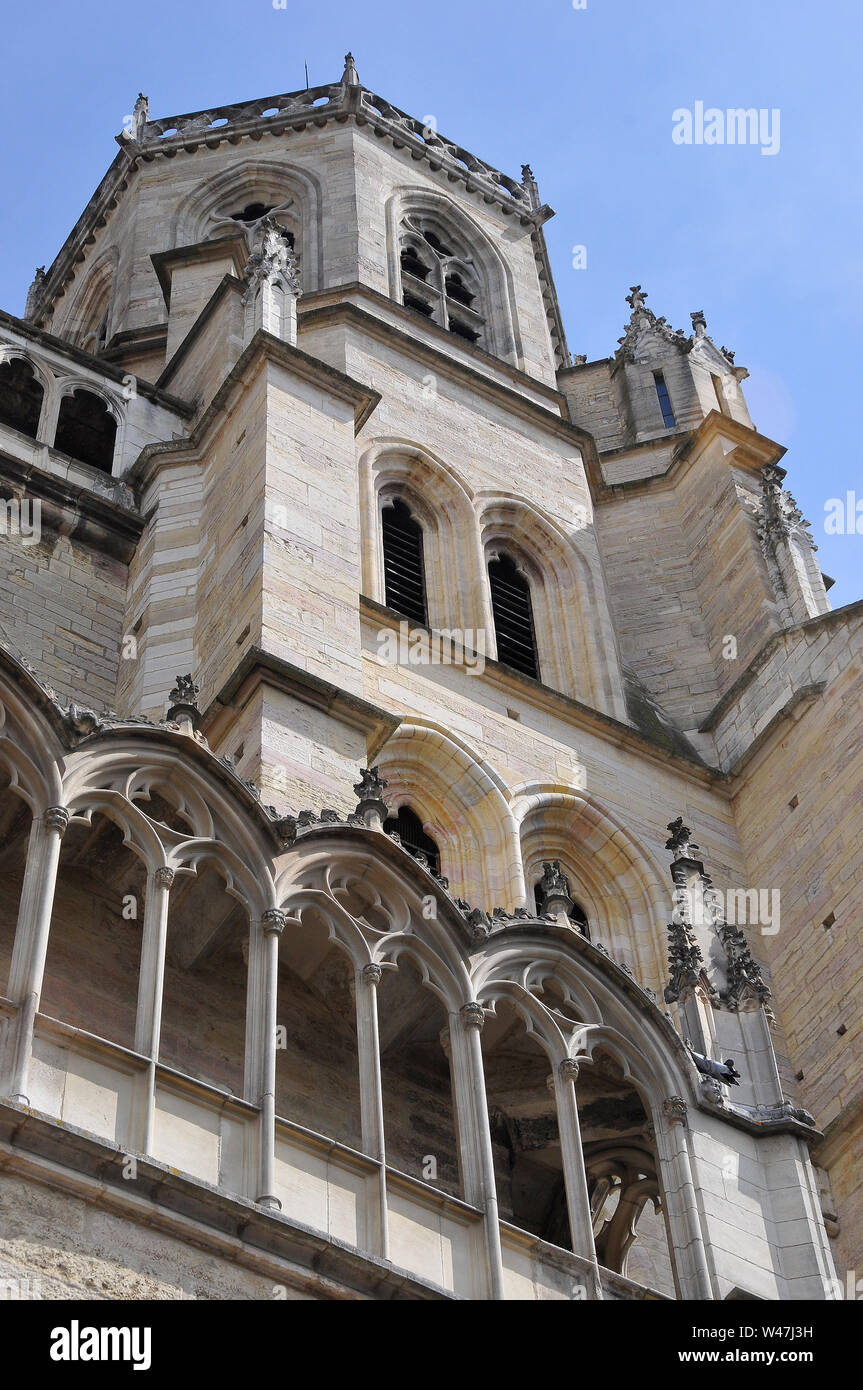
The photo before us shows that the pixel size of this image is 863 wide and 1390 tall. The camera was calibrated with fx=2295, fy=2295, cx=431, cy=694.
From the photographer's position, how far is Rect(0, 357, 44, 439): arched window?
22.3 metres

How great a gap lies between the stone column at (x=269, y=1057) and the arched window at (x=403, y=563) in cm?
1012

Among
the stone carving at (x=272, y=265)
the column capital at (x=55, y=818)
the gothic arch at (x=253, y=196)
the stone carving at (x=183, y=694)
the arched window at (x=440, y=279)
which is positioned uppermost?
the gothic arch at (x=253, y=196)

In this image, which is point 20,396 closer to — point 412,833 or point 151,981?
point 412,833

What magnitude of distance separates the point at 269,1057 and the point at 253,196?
Result: 22829mm

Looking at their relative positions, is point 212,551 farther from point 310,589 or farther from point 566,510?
point 566,510

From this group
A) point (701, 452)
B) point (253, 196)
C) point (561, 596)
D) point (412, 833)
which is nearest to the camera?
point (412, 833)

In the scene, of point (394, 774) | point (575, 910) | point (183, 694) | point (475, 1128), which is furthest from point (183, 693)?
point (575, 910)

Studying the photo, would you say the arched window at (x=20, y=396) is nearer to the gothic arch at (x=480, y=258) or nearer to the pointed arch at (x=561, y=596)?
the pointed arch at (x=561, y=596)

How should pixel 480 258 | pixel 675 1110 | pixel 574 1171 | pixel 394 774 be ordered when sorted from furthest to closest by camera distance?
pixel 480 258 < pixel 394 774 < pixel 675 1110 < pixel 574 1171

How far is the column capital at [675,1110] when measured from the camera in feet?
43.0

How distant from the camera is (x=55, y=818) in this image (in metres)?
12.0

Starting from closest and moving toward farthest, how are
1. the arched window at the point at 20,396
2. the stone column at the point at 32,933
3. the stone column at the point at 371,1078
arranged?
the stone column at the point at 32,933 → the stone column at the point at 371,1078 → the arched window at the point at 20,396

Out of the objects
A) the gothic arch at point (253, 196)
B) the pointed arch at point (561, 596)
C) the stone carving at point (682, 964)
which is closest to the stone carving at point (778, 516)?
the pointed arch at point (561, 596)

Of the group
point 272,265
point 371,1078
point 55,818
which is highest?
point 272,265
